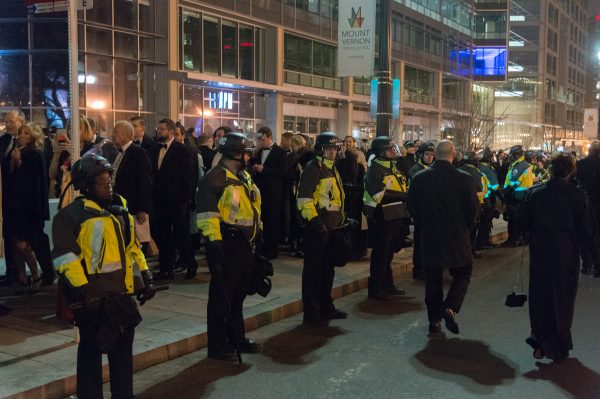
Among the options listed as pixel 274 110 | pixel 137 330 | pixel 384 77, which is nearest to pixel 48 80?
pixel 274 110

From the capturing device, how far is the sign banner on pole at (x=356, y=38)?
12219 millimetres

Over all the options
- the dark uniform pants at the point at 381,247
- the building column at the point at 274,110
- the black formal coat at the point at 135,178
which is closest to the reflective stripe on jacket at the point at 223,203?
the black formal coat at the point at 135,178

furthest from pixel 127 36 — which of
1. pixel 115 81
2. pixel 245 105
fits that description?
pixel 245 105

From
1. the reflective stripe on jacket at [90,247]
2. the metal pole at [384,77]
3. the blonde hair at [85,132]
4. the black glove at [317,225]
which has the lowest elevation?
the black glove at [317,225]

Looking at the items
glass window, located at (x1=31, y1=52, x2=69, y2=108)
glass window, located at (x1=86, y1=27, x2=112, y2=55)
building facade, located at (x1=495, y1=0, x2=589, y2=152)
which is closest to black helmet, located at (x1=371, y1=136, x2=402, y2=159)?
glass window, located at (x1=31, y1=52, x2=69, y2=108)

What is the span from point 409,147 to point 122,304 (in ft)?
33.3

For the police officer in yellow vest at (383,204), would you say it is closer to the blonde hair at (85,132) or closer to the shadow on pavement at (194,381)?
the shadow on pavement at (194,381)

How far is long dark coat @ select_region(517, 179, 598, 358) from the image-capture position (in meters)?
6.40

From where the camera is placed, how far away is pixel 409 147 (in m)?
14.0

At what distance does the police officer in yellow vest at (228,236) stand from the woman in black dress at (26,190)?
9.55 feet

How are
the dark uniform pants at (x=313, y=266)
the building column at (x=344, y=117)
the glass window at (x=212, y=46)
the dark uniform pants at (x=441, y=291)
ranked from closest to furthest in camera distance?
the dark uniform pants at (x=441, y=291)
the dark uniform pants at (x=313, y=266)
the glass window at (x=212, y=46)
the building column at (x=344, y=117)

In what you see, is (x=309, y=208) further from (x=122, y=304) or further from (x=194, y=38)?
(x=194, y=38)

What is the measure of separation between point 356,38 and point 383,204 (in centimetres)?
474

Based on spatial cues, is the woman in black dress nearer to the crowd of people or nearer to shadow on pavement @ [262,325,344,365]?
the crowd of people
